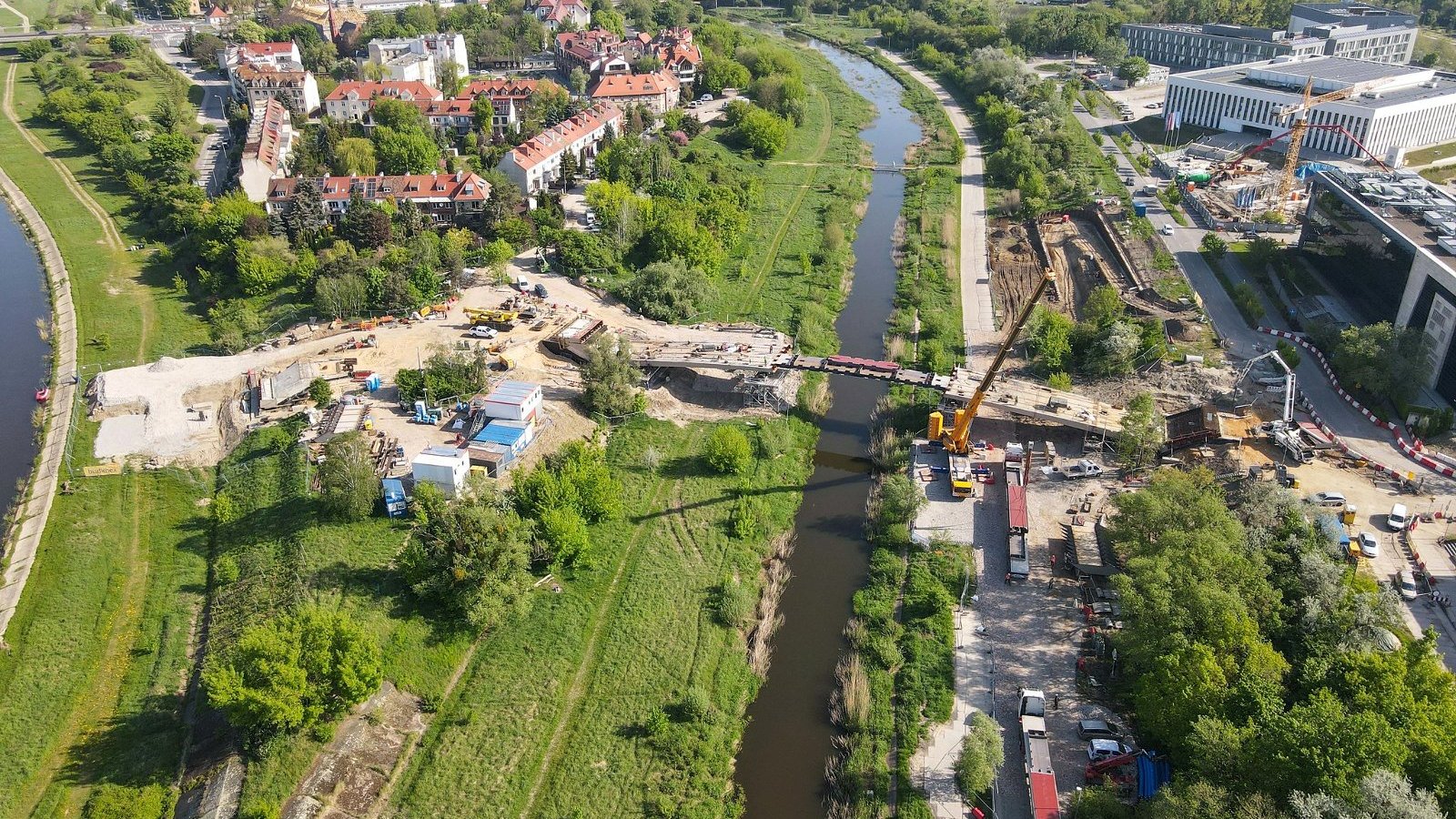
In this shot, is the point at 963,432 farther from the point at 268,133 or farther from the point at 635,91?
the point at 635,91

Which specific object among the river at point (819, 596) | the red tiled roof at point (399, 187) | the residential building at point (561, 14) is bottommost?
the river at point (819, 596)

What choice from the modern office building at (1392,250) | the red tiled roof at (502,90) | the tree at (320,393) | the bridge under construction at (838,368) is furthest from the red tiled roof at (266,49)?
the modern office building at (1392,250)

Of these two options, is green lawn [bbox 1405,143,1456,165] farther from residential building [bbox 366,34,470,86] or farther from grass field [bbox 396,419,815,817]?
residential building [bbox 366,34,470,86]

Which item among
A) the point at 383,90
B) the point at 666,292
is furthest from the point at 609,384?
the point at 383,90

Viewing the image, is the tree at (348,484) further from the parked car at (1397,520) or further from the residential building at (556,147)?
the parked car at (1397,520)

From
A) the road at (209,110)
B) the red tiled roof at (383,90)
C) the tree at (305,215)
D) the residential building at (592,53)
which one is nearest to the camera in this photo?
the tree at (305,215)

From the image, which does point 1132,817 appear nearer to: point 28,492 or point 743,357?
point 743,357

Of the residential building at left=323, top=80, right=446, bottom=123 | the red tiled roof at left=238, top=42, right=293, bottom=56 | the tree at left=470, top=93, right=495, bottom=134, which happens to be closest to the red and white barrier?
the tree at left=470, top=93, right=495, bottom=134

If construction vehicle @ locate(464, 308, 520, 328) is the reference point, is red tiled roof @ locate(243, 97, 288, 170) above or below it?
above

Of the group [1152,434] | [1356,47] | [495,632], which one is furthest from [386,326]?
[1356,47]
